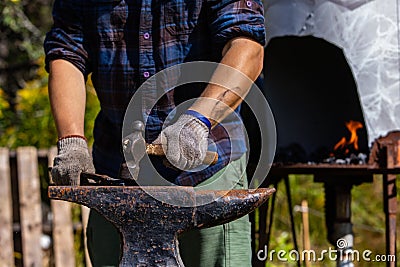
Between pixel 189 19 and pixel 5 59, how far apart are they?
438cm

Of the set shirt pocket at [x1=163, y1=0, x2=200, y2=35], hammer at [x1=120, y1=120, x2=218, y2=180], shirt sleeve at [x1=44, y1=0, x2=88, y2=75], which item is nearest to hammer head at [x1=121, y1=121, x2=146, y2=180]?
hammer at [x1=120, y1=120, x2=218, y2=180]

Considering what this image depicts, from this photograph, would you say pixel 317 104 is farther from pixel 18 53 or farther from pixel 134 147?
pixel 18 53

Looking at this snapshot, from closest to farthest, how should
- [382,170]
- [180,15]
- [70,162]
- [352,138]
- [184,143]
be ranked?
[184,143] → [70,162] → [180,15] → [382,170] → [352,138]

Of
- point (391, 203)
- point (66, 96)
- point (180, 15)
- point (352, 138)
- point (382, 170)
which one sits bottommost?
point (391, 203)

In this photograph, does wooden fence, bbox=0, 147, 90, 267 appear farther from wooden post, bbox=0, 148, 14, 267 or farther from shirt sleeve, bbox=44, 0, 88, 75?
shirt sleeve, bbox=44, 0, 88, 75

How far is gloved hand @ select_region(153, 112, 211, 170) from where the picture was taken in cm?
187

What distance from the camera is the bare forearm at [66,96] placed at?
243cm

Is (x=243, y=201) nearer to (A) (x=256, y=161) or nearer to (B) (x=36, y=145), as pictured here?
(A) (x=256, y=161)

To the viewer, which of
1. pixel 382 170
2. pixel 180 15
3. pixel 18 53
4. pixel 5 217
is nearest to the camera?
pixel 180 15

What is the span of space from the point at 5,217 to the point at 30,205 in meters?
0.17

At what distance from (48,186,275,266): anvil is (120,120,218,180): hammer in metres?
0.08

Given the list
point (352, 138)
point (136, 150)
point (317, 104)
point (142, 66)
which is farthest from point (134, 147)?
point (317, 104)

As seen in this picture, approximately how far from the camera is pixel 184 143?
1876 millimetres

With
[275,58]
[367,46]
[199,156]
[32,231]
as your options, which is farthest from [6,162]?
[199,156]
